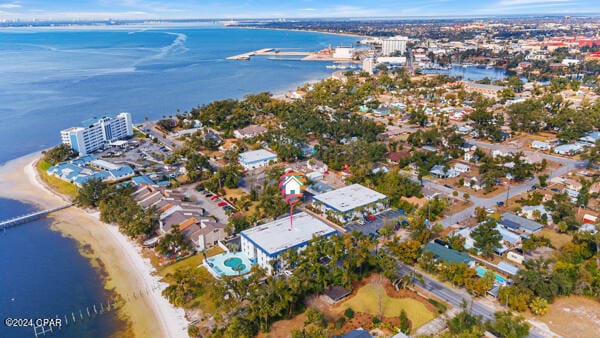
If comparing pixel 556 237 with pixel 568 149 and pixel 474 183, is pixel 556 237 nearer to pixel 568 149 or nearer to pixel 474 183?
pixel 474 183

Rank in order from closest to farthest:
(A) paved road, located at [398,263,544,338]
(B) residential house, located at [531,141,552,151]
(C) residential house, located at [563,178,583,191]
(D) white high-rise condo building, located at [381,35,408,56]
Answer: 1. (A) paved road, located at [398,263,544,338]
2. (C) residential house, located at [563,178,583,191]
3. (B) residential house, located at [531,141,552,151]
4. (D) white high-rise condo building, located at [381,35,408,56]

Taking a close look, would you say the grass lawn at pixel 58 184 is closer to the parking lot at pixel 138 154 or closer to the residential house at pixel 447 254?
the parking lot at pixel 138 154

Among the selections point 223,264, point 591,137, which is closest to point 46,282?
point 223,264

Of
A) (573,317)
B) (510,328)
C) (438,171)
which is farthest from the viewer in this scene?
(438,171)

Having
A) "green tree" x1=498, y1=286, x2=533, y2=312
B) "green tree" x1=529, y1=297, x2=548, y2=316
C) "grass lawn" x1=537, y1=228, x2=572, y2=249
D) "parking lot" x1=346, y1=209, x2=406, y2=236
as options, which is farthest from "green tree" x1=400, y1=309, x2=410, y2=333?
"grass lawn" x1=537, y1=228, x2=572, y2=249

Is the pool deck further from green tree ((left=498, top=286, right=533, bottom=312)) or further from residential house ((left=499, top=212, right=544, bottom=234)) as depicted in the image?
residential house ((left=499, top=212, right=544, bottom=234))

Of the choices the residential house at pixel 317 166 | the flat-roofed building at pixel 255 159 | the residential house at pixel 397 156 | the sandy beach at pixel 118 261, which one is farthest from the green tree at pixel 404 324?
the flat-roofed building at pixel 255 159
